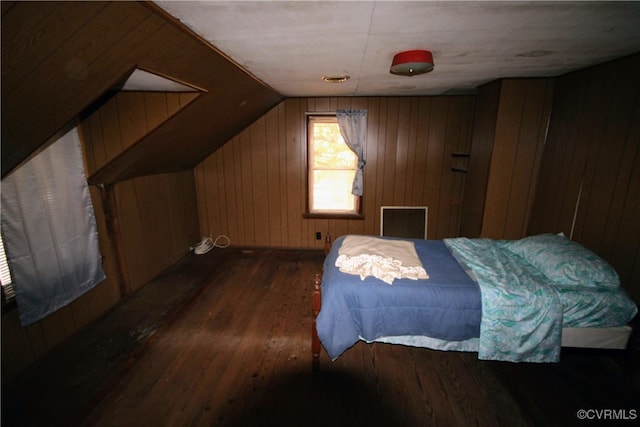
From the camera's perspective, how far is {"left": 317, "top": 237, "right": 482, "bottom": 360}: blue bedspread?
1896 millimetres

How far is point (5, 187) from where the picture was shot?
181 centimetres

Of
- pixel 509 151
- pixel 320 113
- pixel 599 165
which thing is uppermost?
pixel 320 113

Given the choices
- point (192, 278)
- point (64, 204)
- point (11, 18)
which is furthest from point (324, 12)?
point (192, 278)

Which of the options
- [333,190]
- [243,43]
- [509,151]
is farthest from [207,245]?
[509,151]

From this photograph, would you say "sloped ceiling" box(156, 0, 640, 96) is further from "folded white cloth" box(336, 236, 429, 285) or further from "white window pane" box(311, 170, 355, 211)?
"white window pane" box(311, 170, 355, 211)

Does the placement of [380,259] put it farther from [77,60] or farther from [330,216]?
[77,60]

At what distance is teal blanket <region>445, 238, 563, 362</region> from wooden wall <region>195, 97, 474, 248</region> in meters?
2.23

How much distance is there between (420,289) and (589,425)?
120 cm

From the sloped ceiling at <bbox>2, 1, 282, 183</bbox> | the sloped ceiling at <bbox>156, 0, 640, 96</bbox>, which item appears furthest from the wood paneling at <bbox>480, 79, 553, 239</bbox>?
the sloped ceiling at <bbox>2, 1, 282, 183</bbox>

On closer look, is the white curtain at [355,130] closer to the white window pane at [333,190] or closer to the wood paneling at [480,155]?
the white window pane at [333,190]

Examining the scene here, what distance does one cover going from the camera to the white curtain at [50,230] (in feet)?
6.22

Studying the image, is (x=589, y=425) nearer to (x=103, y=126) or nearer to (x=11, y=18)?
(x=11, y=18)

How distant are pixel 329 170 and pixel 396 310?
2.66 metres

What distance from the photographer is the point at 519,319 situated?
1.86m
